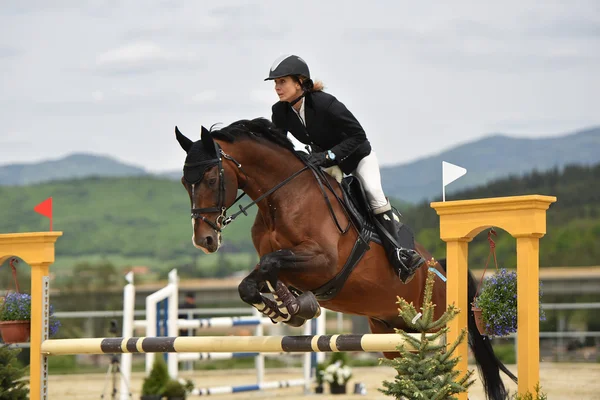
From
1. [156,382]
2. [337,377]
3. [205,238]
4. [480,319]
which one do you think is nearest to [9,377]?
[205,238]

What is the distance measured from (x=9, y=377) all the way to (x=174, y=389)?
9.38 ft

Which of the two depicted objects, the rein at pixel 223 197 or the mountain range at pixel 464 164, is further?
the mountain range at pixel 464 164

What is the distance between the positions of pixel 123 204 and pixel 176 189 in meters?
8.40

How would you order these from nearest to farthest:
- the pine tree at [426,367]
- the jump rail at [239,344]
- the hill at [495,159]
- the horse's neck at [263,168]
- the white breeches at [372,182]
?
the pine tree at [426,367] → the jump rail at [239,344] → the horse's neck at [263,168] → the white breeches at [372,182] → the hill at [495,159]

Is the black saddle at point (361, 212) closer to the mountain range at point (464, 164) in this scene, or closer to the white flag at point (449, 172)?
the white flag at point (449, 172)

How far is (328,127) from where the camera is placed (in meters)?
4.78

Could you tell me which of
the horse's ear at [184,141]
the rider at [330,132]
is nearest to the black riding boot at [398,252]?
the rider at [330,132]

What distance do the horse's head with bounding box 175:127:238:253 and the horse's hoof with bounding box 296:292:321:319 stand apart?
48 cm

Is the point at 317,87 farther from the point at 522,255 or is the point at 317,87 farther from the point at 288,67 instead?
the point at 522,255

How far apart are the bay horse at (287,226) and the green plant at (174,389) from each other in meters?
3.56

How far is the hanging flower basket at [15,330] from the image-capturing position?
207 inches

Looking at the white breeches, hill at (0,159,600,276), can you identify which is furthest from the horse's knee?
hill at (0,159,600,276)

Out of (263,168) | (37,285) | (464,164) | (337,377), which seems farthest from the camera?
(464,164)

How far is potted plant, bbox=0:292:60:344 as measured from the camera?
17.3ft
